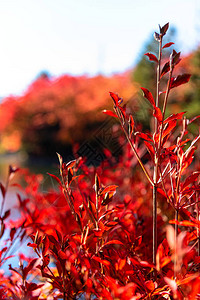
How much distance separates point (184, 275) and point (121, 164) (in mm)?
896

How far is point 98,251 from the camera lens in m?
0.56

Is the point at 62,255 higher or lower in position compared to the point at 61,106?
higher

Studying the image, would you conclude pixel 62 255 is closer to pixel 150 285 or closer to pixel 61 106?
pixel 150 285

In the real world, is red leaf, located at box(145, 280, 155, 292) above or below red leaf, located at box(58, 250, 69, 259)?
below

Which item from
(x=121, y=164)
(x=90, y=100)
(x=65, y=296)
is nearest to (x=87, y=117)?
(x=90, y=100)

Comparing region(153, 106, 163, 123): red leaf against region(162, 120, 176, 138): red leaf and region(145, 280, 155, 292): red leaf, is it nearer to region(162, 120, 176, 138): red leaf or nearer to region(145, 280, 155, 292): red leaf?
region(162, 120, 176, 138): red leaf

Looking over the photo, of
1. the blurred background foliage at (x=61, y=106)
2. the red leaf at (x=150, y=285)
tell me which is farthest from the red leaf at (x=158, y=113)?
the blurred background foliage at (x=61, y=106)

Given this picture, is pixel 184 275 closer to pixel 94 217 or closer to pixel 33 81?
pixel 94 217

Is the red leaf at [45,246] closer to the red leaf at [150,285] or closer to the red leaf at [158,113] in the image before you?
the red leaf at [150,285]

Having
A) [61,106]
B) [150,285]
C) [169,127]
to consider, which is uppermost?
[169,127]

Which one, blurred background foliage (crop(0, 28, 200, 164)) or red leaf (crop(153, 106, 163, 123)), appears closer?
red leaf (crop(153, 106, 163, 123))

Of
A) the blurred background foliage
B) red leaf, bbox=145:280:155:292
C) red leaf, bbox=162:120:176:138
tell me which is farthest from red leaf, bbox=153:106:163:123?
the blurred background foliage

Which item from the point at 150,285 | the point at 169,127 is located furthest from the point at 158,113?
the point at 150,285

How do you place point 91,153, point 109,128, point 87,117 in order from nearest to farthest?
point 91,153, point 109,128, point 87,117
